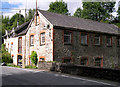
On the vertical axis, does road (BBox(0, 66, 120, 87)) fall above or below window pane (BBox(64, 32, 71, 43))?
below

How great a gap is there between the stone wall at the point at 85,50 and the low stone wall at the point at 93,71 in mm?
4961

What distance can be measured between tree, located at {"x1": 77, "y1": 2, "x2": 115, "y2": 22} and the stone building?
21.6 m

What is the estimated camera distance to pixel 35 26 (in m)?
23.8

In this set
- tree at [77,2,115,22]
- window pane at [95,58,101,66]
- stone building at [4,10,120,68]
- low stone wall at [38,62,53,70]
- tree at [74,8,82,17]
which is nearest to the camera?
low stone wall at [38,62,53,70]

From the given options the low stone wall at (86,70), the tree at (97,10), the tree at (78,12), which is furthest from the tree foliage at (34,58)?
the tree at (78,12)

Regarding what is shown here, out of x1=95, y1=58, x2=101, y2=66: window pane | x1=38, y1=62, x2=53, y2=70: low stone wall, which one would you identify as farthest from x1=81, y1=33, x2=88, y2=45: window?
x1=38, y1=62, x2=53, y2=70: low stone wall

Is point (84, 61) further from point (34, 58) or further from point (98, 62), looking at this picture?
point (34, 58)

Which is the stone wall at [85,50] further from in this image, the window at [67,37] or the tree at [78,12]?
the tree at [78,12]

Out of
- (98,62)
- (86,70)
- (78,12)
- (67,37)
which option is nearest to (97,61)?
(98,62)

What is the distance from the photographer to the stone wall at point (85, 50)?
2012 centimetres

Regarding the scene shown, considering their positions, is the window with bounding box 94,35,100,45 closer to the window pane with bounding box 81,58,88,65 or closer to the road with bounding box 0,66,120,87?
the window pane with bounding box 81,58,88,65

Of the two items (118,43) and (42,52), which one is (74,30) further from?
(118,43)

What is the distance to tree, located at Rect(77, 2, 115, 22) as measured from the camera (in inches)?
1850

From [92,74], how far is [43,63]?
7.15 metres
